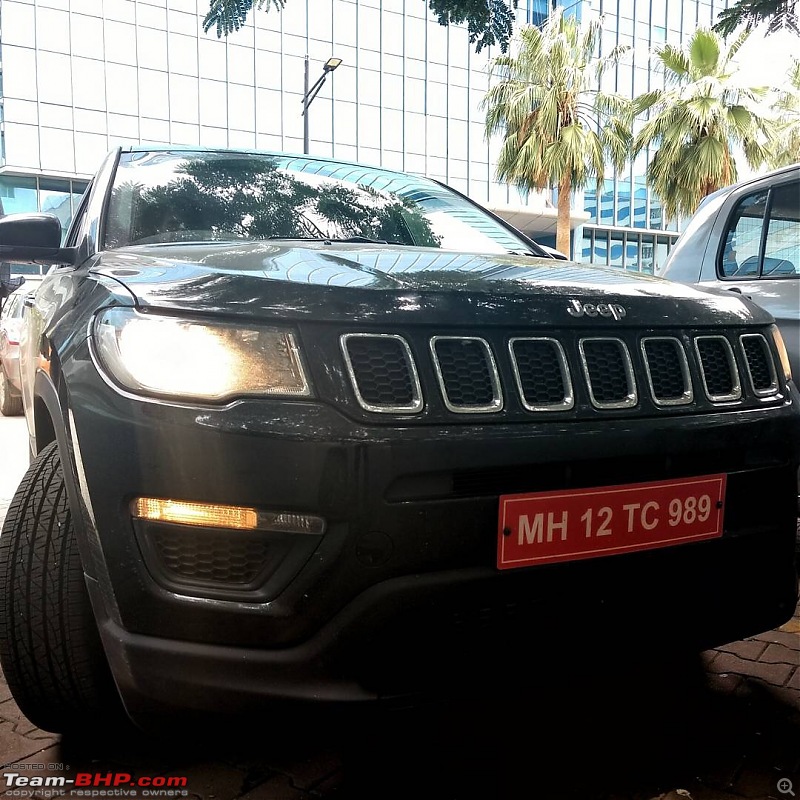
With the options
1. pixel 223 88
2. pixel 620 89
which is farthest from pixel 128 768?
pixel 620 89

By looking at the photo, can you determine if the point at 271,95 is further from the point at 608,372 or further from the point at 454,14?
the point at 608,372

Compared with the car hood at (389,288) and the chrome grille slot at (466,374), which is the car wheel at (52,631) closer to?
the car hood at (389,288)

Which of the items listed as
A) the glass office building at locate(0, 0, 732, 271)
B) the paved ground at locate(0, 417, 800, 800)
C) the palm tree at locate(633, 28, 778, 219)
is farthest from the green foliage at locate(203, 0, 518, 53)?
the glass office building at locate(0, 0, 732, 271)

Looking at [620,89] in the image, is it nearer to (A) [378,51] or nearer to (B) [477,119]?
(B) [477,119]

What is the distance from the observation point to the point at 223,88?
1291 inches

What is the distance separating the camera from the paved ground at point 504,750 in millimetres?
1828

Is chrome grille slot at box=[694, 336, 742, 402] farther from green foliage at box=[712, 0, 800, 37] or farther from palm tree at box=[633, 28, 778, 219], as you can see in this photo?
palm tree at box=[633, 28, 778, 219]

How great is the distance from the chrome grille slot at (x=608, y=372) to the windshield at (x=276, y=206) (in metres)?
1.05

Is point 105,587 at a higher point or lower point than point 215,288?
lower

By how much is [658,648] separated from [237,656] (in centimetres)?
88

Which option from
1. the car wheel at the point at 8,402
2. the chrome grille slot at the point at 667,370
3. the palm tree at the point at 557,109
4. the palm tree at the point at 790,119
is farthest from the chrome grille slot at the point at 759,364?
the palm tree at the point at 790,119

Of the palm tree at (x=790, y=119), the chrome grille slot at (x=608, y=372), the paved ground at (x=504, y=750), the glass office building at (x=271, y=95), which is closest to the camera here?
the chrome grille slot at (x=608, y=372)

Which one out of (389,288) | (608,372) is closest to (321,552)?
(389,288)

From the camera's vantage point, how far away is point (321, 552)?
4.84 feet
